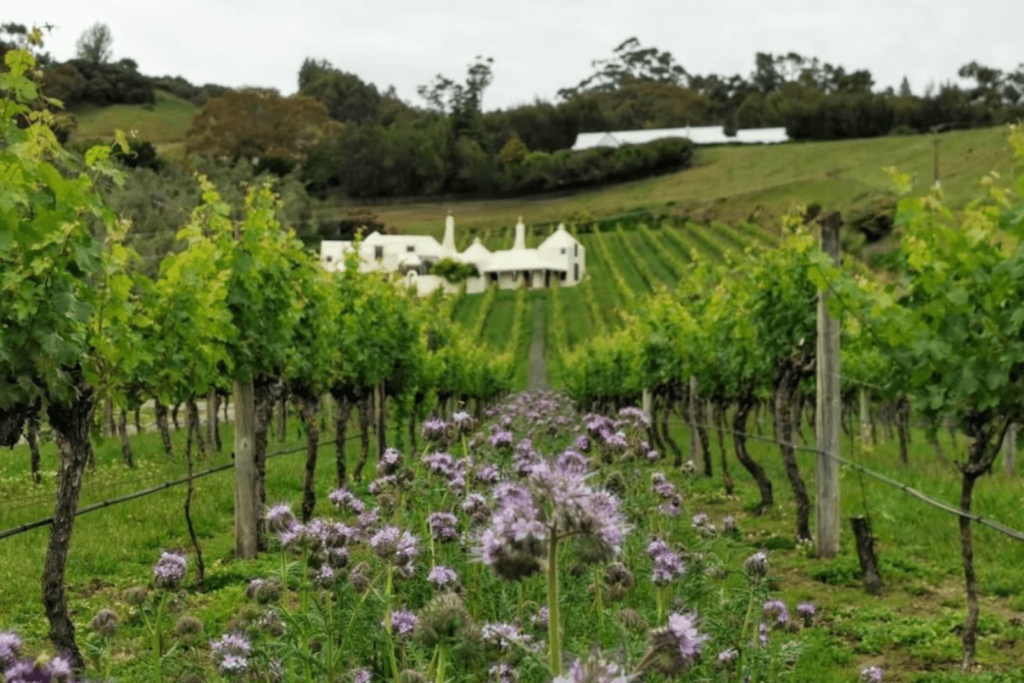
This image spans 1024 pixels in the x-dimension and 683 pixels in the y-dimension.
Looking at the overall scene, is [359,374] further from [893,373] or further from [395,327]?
[893,373]

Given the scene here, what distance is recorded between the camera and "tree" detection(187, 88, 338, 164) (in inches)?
3282

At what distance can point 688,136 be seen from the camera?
152 metres

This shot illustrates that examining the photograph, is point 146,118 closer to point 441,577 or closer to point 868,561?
point 868,561

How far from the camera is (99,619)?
3.22m

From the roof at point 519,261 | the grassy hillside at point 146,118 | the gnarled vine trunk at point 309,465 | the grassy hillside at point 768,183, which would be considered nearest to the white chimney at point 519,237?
the roof at point 519,261

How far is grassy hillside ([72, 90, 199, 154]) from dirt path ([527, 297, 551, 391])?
46.8m

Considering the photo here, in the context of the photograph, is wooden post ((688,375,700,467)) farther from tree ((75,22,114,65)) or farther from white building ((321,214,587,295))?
tree ((75,22,114,65))

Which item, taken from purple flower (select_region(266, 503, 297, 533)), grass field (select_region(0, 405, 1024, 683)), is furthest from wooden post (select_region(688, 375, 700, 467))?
purple flower (select_region(266, 503, 297, 533))

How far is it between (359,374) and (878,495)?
773cm

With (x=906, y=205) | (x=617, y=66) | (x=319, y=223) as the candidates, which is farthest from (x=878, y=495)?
(x=617, y=66)

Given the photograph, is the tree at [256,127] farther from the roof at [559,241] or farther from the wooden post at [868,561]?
the wooden post at [868,561]

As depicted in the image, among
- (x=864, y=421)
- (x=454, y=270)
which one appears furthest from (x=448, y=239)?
(x=864, y=421)

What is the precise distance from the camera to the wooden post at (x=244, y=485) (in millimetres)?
10805

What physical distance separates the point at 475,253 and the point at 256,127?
2185 centimetres
